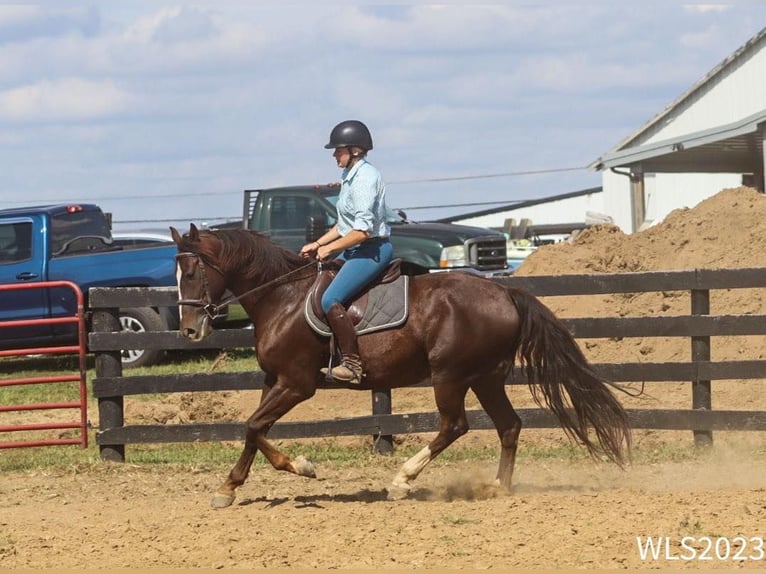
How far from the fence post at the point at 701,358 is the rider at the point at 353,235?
138 inches

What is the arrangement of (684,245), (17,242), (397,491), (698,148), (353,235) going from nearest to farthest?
1. (353,235)
2. (397,491)
3. (684,245)
4. (17,242)
5. (698,148)

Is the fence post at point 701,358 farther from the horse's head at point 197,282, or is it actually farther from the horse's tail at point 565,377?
the horse's head at point 197,282

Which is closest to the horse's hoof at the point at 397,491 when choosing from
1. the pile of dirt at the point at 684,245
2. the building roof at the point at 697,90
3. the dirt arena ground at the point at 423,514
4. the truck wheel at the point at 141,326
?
→ the dirt arena ground at the point at 423,514

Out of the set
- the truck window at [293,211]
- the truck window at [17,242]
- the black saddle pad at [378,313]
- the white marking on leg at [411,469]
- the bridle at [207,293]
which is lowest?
the white marking on leg at [411,469]

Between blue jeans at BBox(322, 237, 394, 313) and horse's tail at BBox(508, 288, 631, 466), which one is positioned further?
horse's tail at BBox(508, 288, 631, 466)

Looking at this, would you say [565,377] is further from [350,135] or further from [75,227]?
[75,227]

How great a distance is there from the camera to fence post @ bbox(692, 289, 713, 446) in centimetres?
1096

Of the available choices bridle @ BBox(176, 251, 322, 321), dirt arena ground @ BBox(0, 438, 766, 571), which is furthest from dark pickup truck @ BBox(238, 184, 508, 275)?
bridle @ BBox(176, 251, 322, 321)

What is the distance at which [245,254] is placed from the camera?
9117mm

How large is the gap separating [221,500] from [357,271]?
195 cm

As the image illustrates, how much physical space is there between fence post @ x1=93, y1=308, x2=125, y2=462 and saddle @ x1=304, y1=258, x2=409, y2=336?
299 cm

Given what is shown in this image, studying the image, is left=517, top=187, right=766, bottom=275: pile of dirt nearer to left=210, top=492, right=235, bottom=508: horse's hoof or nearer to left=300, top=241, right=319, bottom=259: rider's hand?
left=300, top=241, right=319, bottom=259: rider's hand

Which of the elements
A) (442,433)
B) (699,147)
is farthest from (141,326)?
(699,147)

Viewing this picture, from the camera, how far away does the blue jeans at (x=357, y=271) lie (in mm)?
8844
